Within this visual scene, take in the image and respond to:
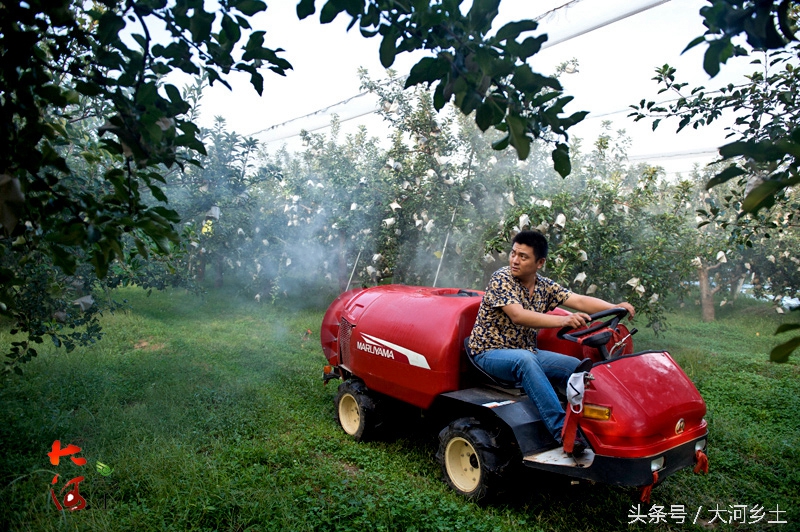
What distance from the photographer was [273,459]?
418cm

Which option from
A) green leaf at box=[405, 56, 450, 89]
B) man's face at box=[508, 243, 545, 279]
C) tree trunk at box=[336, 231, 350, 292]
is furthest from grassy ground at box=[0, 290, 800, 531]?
tree trunk at box=[336, 231, 350, 292]

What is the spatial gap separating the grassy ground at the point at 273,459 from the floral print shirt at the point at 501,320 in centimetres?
109

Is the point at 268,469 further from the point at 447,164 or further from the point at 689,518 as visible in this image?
the point at 447,164

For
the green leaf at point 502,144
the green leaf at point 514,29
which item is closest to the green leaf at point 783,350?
the green leaf at point 502,144

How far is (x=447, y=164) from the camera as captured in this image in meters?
9.92

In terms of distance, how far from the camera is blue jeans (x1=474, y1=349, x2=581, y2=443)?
11.0 feet

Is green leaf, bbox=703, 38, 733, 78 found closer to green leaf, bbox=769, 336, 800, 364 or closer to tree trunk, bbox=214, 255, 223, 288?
green leaf, bbox=769, 336, 800, 364

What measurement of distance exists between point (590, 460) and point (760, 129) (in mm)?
2883

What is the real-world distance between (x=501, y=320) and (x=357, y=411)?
1.90 metres

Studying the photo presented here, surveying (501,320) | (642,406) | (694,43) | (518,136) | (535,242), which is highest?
(694,43)

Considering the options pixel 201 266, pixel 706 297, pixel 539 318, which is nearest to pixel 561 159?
pixel 539 318

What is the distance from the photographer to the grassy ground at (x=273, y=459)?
336 centimetres

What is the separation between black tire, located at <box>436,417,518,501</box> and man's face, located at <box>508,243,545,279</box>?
1.11 metres

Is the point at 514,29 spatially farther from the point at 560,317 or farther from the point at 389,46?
the point at 560,317
